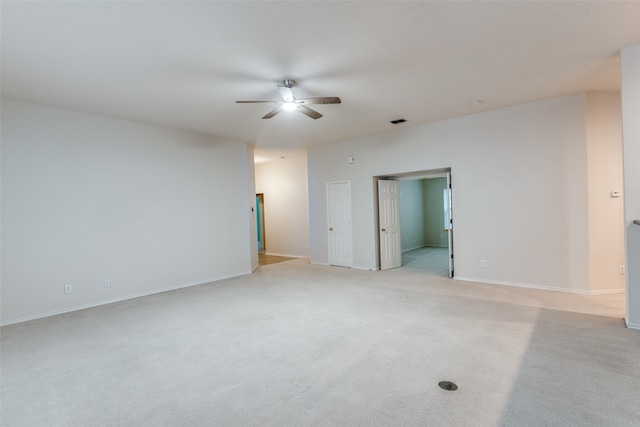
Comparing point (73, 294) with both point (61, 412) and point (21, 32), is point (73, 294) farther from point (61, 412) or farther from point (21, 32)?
point (21, 32)

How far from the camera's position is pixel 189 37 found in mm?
2756

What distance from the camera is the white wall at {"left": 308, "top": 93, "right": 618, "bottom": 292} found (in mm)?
4562

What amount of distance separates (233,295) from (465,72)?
4521mm

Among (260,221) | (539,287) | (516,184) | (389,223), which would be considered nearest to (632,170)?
(516,184)

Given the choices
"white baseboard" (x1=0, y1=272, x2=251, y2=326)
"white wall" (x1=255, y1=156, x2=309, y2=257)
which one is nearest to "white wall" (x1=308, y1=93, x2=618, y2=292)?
"white wall" (x1=255, y1=156, x2=309, y2=257)

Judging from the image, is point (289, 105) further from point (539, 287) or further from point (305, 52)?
point (539, 287)

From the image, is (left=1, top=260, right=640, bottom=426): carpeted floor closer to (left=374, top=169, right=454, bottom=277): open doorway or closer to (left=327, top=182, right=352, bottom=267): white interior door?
(left=327, top=182, right=352, bottom=267): white interior door

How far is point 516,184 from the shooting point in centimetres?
501

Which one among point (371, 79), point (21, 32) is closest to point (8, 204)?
point (21, 32)

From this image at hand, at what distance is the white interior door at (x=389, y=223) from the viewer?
22.1 feet

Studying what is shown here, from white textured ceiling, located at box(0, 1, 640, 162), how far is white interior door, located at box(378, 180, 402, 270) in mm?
2310

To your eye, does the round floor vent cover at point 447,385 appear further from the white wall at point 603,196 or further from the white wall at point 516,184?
the white wall at point 603,196

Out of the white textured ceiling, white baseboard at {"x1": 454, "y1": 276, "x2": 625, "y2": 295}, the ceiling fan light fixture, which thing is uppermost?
the white textured ceiling

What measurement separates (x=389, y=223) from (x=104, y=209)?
5304mm
